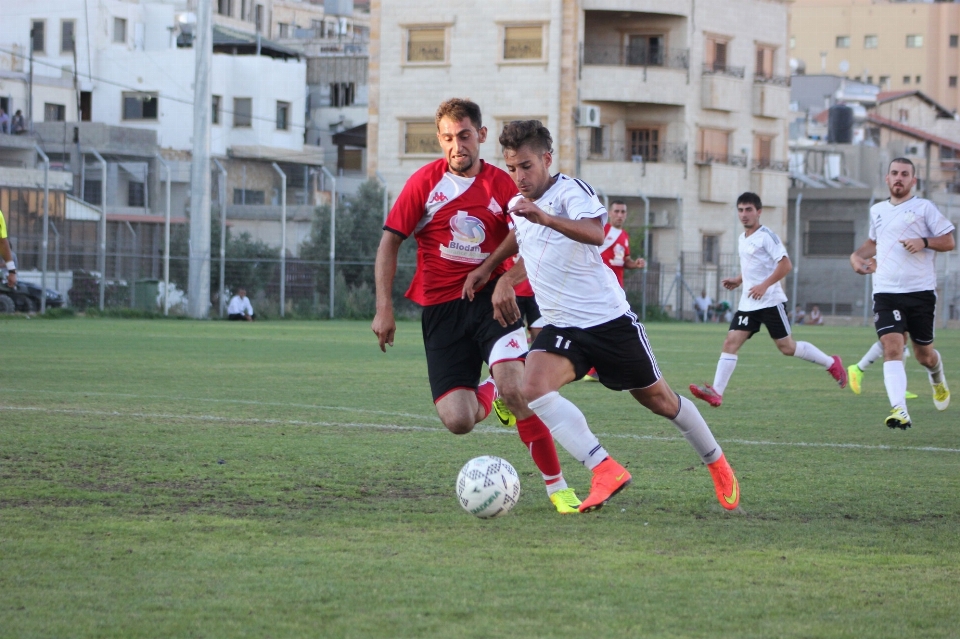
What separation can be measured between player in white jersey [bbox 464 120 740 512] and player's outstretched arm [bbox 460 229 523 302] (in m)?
0.27

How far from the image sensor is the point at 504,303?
6.20 meters

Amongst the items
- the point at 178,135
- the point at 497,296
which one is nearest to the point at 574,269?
the point at 497,296

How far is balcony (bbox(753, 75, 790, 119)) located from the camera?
5091 centimetres

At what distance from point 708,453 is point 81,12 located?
5983cm

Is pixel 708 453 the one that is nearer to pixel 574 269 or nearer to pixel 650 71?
pixel 574 269

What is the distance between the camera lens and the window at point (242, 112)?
57625 mm

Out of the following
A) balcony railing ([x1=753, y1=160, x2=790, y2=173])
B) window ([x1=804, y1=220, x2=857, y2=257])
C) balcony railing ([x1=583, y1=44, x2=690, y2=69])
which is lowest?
window ([x1=804, y1=220, x2=857, y2=257])

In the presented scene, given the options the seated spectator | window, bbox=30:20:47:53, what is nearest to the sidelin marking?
the seated spectator

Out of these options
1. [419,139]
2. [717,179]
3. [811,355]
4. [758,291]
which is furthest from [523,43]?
[758,291]

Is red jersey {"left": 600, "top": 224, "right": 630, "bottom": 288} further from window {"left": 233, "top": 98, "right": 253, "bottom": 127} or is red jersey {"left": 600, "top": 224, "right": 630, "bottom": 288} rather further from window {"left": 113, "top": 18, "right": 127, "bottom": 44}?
window {"left": 113, "top": 18, "right": 127, "bottom": 44}

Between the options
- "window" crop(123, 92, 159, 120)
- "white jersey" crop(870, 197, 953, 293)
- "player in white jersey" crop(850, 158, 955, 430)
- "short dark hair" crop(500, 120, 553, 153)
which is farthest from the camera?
"window" crop(123, 92, 159, 120)

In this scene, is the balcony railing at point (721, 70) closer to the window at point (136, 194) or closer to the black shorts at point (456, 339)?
the window at point (136, 194)

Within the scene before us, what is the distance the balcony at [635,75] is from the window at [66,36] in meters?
26.4

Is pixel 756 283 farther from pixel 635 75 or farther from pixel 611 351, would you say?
pixel 635 75
